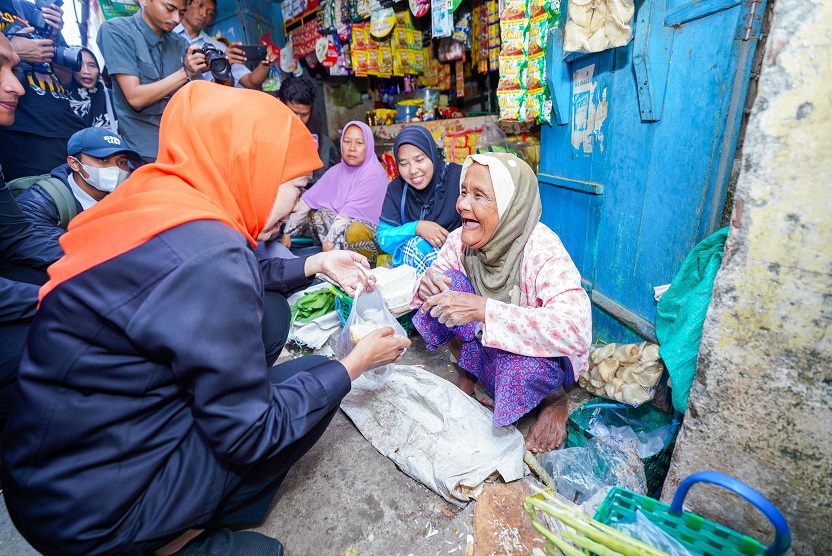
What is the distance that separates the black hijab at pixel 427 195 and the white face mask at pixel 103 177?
6.26ft

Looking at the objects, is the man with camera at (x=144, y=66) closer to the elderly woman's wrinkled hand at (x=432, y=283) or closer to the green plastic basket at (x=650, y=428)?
the elderly woman's wrinkled hand at (x=432, y=283)

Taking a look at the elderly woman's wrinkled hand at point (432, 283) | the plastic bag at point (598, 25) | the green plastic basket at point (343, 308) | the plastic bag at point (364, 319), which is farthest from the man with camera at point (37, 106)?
the plastic bag at point (598, 25)

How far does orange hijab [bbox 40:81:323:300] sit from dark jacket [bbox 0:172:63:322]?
4.06 ft

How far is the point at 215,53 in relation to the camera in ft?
10.9

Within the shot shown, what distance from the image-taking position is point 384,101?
600 centimetres

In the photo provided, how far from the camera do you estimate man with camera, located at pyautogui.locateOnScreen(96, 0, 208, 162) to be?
296 cm

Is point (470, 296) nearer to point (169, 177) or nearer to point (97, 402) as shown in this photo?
point (169, 177)

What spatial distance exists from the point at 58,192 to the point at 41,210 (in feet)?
0.53

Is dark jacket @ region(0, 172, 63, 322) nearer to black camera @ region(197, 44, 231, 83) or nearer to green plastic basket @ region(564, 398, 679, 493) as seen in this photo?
black camera @ region(197, 44, 231, 83)

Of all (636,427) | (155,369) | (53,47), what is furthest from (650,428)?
(53,47)

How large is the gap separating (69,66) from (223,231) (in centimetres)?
385

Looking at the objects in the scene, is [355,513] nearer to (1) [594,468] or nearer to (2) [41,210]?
(1) [594,468]

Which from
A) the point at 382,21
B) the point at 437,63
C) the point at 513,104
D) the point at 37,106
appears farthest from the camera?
the point at 437,63

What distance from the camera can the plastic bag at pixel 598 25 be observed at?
2006mm
